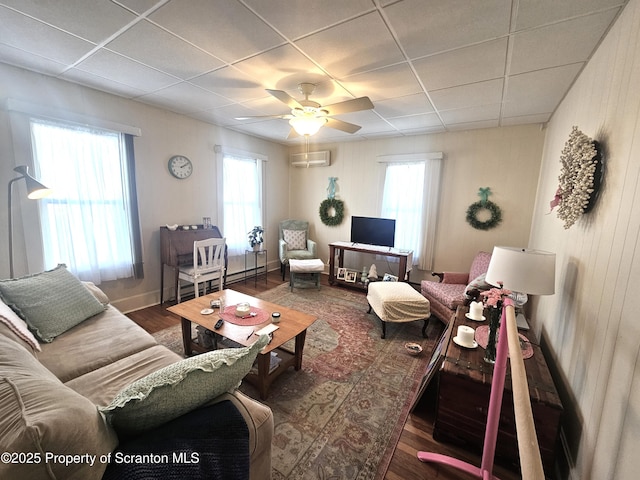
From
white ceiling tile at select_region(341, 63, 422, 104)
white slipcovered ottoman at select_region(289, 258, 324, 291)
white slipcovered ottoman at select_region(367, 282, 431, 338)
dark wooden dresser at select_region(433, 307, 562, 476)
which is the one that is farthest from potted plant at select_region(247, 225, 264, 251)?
dark wooden dresser at select_region(433, 307, 562, 476)

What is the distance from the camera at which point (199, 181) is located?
3.82m

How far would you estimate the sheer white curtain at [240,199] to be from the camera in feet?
13.9

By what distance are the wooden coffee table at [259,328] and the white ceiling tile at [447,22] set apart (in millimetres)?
2131

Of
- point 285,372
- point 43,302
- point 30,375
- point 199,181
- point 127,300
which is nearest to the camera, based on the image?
point 30,375

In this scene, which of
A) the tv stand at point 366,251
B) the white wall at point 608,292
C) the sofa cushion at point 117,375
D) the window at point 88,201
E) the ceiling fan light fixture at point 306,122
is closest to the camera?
the white wall at point 608,292

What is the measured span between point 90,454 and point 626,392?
1707 millimetres

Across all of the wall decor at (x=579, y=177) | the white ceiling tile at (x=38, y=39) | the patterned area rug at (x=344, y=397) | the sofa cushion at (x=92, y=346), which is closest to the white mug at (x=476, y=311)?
the patterned area rug at (x=344, y=397)

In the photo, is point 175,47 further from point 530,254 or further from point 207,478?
point 530,254

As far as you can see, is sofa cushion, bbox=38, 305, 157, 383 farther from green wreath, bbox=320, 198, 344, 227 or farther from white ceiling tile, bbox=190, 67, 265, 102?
green wreath, bbox=320, 198, 344, 227

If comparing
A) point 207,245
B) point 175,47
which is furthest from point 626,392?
point 207,245

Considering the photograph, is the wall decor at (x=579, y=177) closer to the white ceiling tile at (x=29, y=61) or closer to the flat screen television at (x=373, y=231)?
the flat screen television at (x=373, y=231)

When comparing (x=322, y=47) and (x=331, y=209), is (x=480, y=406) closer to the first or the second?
(x=322, y=47)

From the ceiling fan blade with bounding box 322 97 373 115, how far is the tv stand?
89.8 inches

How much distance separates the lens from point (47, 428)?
0.60m
